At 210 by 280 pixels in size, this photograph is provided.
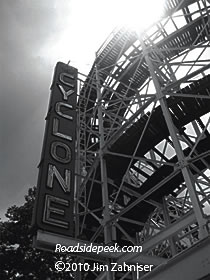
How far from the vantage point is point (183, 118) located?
10.0 m

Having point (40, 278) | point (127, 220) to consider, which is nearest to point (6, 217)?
point (40, 278)

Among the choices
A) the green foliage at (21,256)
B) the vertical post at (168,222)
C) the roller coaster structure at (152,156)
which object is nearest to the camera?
the roller coaster structure at (152,156)

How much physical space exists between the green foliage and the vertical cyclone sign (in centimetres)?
929

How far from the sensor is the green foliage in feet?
50.6

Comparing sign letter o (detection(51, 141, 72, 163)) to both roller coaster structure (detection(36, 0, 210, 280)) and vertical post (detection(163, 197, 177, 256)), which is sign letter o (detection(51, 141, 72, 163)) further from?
vertical post (detection(163, 197, 177, 256))

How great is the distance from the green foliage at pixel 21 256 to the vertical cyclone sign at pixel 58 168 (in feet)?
30.5

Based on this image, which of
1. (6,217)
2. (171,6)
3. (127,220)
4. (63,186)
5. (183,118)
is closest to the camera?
(63,186)

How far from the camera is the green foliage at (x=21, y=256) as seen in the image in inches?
608

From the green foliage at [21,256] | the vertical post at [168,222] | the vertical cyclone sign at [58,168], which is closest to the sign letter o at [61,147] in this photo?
the vertical cyclone sign at [58,168]

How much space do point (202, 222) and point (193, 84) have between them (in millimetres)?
5353

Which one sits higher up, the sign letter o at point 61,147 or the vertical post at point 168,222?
the sign letter o at point 61,147

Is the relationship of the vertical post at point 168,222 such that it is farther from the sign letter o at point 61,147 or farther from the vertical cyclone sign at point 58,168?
the sign letter o at point 61,147

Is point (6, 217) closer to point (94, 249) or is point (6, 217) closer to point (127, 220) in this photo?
point (127, 220)

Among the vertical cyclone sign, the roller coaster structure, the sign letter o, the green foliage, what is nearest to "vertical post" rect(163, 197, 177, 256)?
the roller coaster structure
